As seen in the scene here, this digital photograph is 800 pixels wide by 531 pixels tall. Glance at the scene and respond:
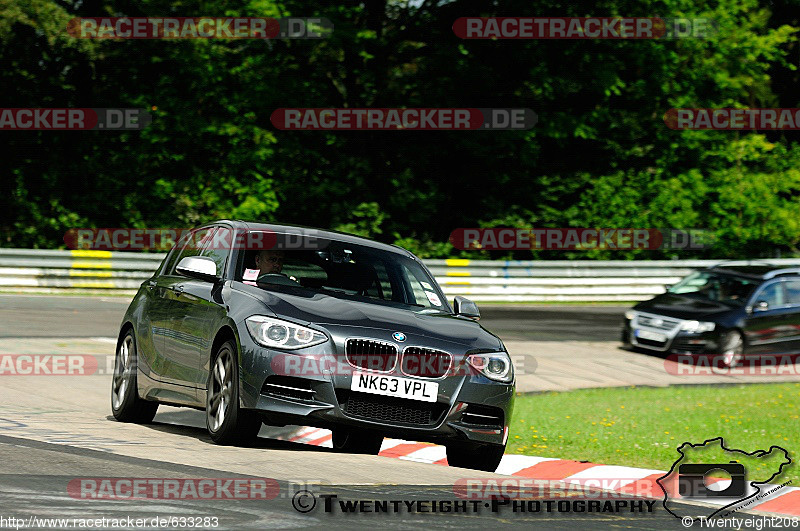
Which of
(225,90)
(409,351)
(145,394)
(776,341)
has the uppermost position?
(225,90)

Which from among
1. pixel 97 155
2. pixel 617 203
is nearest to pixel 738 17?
pixel 617 203

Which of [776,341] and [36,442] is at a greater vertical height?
[36,442]

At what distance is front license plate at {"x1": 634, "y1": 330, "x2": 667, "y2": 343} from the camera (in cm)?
2117

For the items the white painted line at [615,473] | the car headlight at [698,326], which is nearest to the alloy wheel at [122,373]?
the white painted line at [615,473]

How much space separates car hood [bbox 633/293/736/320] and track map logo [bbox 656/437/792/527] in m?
10.4

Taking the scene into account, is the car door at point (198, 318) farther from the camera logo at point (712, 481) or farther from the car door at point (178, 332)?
the camera logo at point (712, 481)

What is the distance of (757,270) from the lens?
74.8 ft

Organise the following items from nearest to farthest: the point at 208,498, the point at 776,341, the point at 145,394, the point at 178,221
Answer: the point at 208,498, the point at 145,394, the point at 776,341, the point at 178,221

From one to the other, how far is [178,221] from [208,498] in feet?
87.8

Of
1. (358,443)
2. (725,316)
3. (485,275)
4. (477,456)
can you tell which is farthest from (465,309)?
(485,275)

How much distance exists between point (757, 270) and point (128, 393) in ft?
49.0

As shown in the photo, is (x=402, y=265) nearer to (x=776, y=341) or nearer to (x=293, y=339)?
(x=293, y=339)

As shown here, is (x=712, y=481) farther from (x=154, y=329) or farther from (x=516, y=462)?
(x=154, y=329)

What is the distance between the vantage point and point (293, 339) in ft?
27.3
